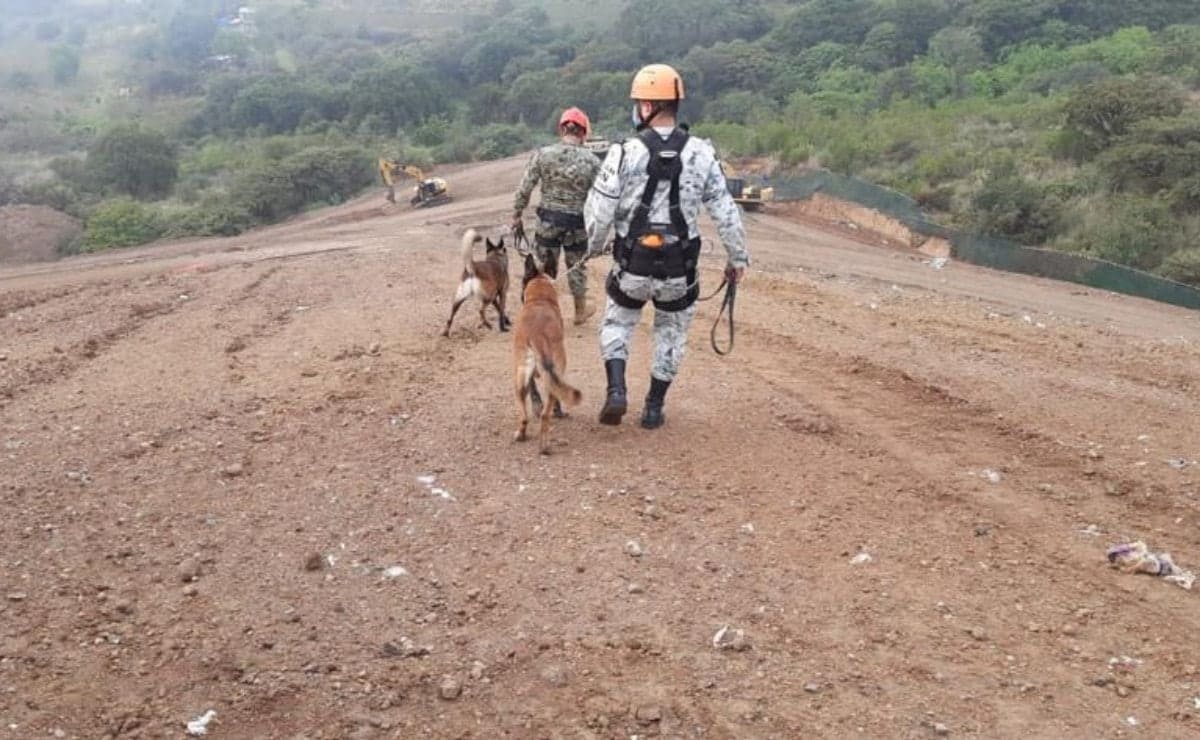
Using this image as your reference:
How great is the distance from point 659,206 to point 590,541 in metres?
1.96

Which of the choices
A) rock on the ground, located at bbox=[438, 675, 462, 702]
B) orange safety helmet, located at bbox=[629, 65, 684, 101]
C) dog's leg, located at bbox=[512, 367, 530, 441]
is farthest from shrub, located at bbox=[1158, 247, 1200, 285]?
rock on the ground, located at bbox=[438, 675, 462, 702]

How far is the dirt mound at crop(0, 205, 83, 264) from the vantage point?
77.9 ft

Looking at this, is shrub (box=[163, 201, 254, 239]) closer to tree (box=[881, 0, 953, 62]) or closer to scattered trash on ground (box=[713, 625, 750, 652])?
scattered trash on ground (box=[713, 625, 750, 652])

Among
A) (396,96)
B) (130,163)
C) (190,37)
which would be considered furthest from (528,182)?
(190,37)

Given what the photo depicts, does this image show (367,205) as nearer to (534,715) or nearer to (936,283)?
(936,283)

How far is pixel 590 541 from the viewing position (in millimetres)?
4484

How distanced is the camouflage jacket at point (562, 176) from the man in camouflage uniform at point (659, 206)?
197 cm

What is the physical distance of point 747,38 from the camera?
59.9 meters

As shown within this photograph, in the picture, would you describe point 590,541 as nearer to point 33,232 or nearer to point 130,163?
point 33,232

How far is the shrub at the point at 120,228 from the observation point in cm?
2427

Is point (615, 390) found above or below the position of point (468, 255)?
below

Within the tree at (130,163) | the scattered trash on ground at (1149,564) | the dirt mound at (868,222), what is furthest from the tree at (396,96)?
the scattered trash on ground at (1149,564)

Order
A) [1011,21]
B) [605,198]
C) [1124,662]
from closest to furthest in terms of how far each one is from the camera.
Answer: [1124,662] < [605,198] < [1011,21]

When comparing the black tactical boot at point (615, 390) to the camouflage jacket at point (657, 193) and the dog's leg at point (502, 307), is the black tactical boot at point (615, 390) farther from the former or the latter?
the dog's leg at point (502, 307)
